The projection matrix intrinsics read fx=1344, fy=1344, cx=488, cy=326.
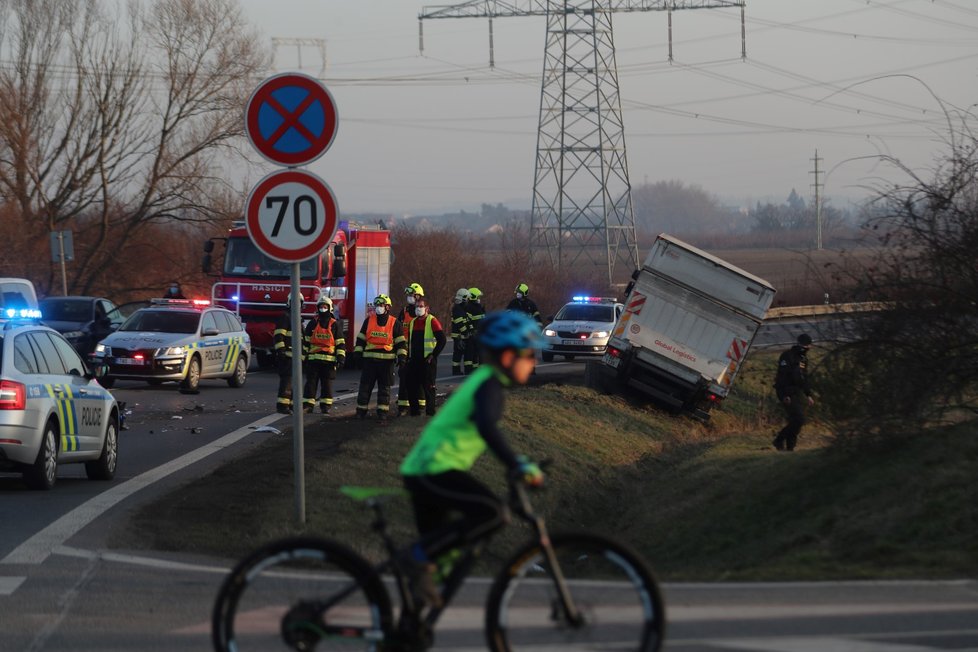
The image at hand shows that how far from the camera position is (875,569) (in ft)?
28.9

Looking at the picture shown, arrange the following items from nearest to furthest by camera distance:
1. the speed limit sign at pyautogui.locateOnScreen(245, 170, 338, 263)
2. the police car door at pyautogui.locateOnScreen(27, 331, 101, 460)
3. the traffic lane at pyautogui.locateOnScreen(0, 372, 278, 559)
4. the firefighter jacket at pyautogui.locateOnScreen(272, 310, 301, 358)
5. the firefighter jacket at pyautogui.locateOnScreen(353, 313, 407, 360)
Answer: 1. the speed limit sign at pyautogui.locateOnScreen(245, 170, 338, 263)
2. the traffic lane at pyautogui.locateOnScreen(0, 372, 278, 559)
3. the police car door at pyautogui.locateOnScreen(27, 331, 101, 460)
4. the firefighter jacket at pyautogui.locateOnScreen(353, 313, 407, 360)
5. the firefighter jacket at pyautogui.locateOnScreen(272, 310, 301, 358)

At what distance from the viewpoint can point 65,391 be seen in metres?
13.4

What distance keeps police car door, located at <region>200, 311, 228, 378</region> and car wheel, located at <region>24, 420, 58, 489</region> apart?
13.0m

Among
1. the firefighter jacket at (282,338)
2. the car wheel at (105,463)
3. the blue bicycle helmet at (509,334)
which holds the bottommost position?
the car wheel at (105,463)

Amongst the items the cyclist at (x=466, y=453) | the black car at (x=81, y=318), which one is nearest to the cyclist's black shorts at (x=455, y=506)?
the cyclist at (x=466, y=453)

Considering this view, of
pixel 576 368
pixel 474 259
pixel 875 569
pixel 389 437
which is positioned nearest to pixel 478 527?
pixel 875 569

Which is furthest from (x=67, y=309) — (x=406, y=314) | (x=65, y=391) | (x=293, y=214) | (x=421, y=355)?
(x=293, y=214)

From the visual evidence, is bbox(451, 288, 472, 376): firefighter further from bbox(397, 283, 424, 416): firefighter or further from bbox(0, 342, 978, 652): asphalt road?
bbox(0, 342, 978, 652): asphalt road

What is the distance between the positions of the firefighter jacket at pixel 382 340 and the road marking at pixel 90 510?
7.61 feet

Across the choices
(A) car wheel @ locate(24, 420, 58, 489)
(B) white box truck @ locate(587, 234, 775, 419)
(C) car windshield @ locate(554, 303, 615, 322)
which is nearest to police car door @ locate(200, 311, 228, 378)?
(B) white box truck @ locate(587, 234, 775, 419)

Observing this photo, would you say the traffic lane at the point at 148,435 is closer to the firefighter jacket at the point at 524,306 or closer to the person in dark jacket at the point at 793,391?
the firefighter jacket at the point at 524,306

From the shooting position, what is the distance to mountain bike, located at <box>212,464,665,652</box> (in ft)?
17.2

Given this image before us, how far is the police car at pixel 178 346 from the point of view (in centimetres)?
2517

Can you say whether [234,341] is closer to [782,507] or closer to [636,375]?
[636,375]
